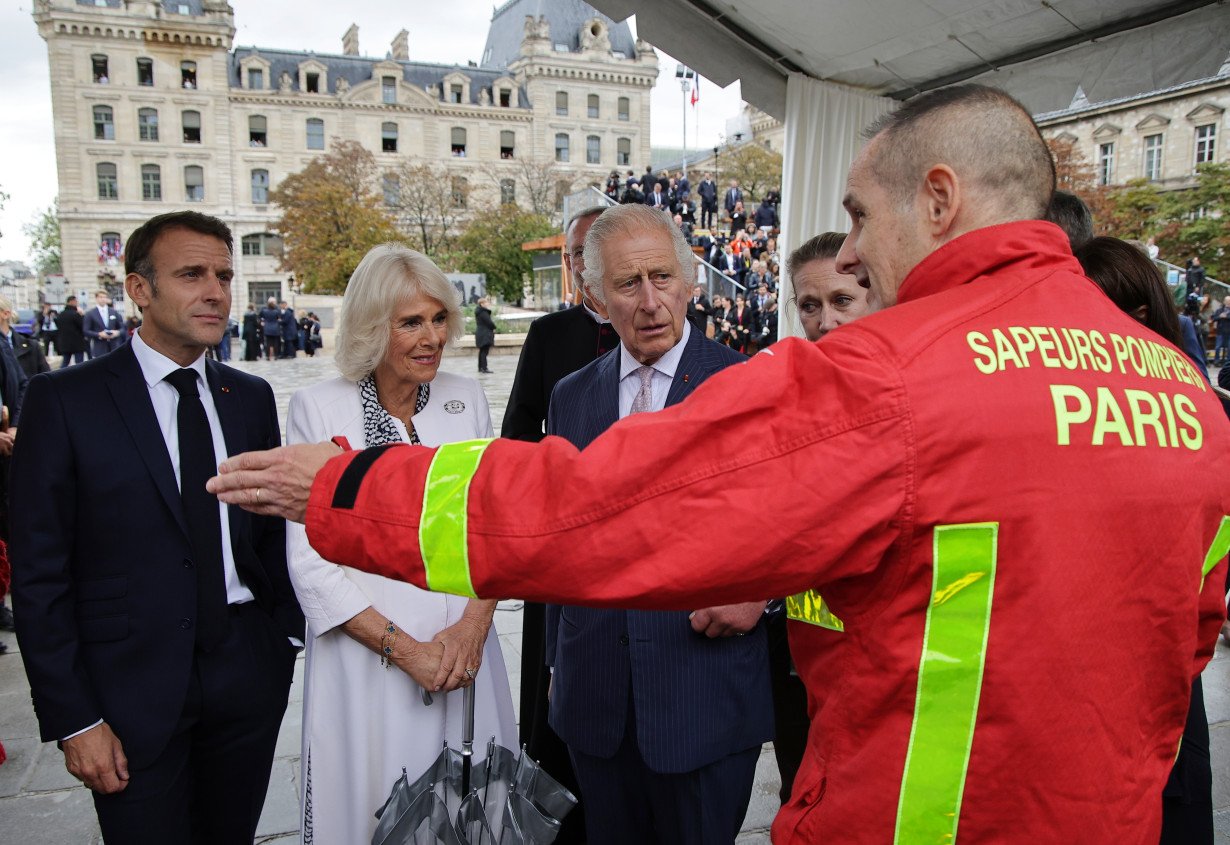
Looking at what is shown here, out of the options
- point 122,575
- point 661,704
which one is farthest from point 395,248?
point 661,704

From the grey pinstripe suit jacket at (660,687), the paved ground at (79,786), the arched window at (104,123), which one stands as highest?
the arched window at (104,123)

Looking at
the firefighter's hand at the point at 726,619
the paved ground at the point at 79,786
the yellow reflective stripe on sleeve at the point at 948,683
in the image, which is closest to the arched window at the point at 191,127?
Answer: the paved ground at the point at 79,786

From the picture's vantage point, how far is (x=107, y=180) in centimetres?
5353

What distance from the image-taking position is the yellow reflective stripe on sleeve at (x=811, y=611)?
1168 mm

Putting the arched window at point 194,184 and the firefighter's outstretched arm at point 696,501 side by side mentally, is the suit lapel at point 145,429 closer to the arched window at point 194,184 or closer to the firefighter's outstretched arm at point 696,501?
the firefighter's outstretched arm at point 696,501

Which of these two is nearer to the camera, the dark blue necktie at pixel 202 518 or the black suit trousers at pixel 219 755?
the black suit trousers at pixel 219 755

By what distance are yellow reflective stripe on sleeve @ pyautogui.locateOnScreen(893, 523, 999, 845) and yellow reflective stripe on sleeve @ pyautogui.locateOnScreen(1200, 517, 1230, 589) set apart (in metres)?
0.40

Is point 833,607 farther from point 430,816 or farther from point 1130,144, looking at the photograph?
point 1130,144

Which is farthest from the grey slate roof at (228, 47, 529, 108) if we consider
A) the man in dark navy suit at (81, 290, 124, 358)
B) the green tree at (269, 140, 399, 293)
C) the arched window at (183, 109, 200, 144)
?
the man in dark navy suit at (81, 290, 124, 358)

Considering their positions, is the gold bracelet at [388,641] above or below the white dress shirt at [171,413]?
below

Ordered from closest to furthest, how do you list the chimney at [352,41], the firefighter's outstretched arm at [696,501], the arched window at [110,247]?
1. the firefighter's outstretched arm at [696,501]
2. the arched window at [110,247]
3. the chimney at [352,41]

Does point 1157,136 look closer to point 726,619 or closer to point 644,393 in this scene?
point 644,393

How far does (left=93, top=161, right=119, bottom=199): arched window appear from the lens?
2092 inches

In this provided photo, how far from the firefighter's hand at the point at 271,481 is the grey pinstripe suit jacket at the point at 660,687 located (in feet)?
3.25
